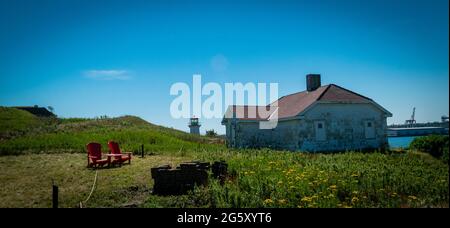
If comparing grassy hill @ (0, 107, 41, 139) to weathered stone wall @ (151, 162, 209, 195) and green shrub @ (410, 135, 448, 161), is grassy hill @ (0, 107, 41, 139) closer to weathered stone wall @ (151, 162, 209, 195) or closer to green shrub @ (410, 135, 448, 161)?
weathered stone wall @ (151, 162, 209, 195)

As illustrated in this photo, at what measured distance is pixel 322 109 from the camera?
22453 millimetres

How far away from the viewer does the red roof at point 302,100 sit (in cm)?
2280

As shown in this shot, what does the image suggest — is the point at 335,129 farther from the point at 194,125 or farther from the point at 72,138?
the point at 194,125

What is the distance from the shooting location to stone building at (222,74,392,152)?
72.5 feet

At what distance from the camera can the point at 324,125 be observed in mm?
22406

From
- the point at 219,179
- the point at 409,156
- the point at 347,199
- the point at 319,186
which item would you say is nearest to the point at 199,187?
the point at 219,179

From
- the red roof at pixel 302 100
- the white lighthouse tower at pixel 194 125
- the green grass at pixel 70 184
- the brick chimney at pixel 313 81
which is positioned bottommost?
the green grass at pixel 70 184

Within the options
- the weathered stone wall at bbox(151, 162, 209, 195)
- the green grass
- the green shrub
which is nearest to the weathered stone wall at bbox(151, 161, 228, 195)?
the weathered stone wall at bbox(151, 162, 209, 195)

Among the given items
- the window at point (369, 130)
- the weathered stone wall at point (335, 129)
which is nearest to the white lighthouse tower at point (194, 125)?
the weathered stone wall at point (335, 129)

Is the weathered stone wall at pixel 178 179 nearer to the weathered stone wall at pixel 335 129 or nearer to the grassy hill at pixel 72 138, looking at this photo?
the grassy hill at pixel 72 138

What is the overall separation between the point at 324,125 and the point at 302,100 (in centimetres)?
320

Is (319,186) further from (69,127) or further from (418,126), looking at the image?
(69,127)

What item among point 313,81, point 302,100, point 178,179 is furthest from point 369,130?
point 178,179
